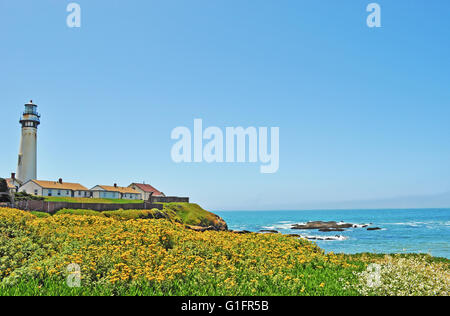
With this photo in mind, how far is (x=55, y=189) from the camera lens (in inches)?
2464

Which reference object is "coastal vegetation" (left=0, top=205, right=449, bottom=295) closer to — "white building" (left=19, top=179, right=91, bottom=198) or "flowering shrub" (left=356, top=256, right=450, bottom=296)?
"flowering shrub" (left=356, top=256, right=450, bottom=296)

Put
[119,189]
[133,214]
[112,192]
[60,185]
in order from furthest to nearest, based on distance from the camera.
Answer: [119,189] → [112,192] → [60,185] → [133,214]

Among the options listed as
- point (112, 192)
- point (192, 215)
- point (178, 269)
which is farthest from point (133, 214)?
point (178, 269)

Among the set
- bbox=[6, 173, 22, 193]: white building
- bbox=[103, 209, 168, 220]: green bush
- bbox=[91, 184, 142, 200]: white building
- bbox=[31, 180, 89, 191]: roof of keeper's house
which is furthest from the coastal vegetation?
bbox=[91, 184, 142, 200]: white building

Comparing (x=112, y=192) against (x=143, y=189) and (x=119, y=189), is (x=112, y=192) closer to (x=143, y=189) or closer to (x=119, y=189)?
(x=119, y=189)

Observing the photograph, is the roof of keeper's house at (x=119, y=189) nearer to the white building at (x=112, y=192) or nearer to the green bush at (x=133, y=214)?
the white building at (x=112, y=192)

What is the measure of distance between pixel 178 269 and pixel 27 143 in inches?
2412

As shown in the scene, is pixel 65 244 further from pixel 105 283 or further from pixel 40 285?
pixel 105 283

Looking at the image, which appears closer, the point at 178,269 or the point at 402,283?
the point at 402,283

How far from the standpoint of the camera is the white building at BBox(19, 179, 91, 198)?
58875 millimetres

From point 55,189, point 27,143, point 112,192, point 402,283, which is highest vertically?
point 27,143

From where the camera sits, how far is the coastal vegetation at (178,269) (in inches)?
334
